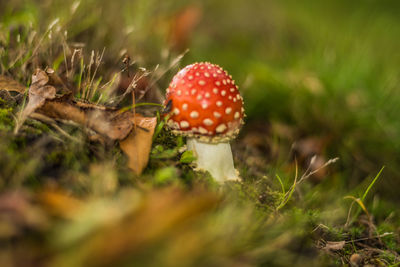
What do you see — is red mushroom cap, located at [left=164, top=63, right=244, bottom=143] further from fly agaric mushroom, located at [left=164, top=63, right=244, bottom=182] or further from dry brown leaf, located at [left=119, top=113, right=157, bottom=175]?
dry brown leaf, located at [left=119, top=113, right=157, bottom=175]

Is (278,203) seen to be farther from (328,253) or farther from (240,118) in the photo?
(240,118)

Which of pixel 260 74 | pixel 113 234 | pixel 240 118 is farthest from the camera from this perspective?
pixel 260 74

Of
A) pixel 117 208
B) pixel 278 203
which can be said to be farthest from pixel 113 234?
pixel 278 203

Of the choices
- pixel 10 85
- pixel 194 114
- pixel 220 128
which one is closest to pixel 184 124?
pixel 194 114

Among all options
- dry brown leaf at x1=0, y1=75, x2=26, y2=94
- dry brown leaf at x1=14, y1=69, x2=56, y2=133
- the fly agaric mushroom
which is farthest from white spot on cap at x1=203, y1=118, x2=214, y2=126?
dry brown leaf at x1=0, y1=75, x2=26, y2=94

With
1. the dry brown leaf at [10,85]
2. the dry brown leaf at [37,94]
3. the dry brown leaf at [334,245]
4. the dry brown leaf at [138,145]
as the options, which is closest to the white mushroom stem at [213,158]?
the dry brown leaf at [138,145]

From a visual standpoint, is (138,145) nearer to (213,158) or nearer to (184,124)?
(184,124)
